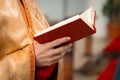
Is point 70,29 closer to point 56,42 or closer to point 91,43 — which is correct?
point 56,42

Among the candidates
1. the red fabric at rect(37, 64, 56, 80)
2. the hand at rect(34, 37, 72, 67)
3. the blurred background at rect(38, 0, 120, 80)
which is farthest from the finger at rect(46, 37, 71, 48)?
the blurred background at rect(38, 0, 120, 80)

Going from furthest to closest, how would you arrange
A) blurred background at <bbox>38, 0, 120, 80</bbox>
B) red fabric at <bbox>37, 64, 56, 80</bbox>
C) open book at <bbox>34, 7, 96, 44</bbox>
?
blurred background at <bbox>38, 0, 120, 80</bbox>, red fabric at <bbox>37, 64, 56, 80</bbox>, open book at <bbox>34, 7, 96, 44</bbox>

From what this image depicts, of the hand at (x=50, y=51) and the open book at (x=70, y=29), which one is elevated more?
the open book at (x=70, y=29)

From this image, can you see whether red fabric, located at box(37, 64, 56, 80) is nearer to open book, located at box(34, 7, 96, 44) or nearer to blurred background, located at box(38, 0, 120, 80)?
open book, located at box(34, 7, 96, 44)

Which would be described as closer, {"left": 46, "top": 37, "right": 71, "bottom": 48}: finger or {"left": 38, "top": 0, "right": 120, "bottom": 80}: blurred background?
{"left": 46, "top": 37, "right": 71, "bottom": 48}: finger

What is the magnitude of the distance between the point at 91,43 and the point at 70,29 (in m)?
4.08

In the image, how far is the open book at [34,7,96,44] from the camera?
0.87 meters

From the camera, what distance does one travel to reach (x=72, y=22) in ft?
2.84

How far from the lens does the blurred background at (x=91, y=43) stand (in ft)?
10.9

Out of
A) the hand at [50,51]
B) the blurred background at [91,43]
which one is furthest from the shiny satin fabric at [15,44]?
the blurred background at [91,43]

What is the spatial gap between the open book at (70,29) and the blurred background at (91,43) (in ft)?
3.39

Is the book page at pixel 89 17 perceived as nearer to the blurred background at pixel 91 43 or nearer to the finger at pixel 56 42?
the finger at pixel 56 42

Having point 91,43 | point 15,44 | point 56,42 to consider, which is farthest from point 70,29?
point 91,43

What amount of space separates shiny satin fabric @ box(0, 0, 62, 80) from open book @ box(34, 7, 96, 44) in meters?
0.08
